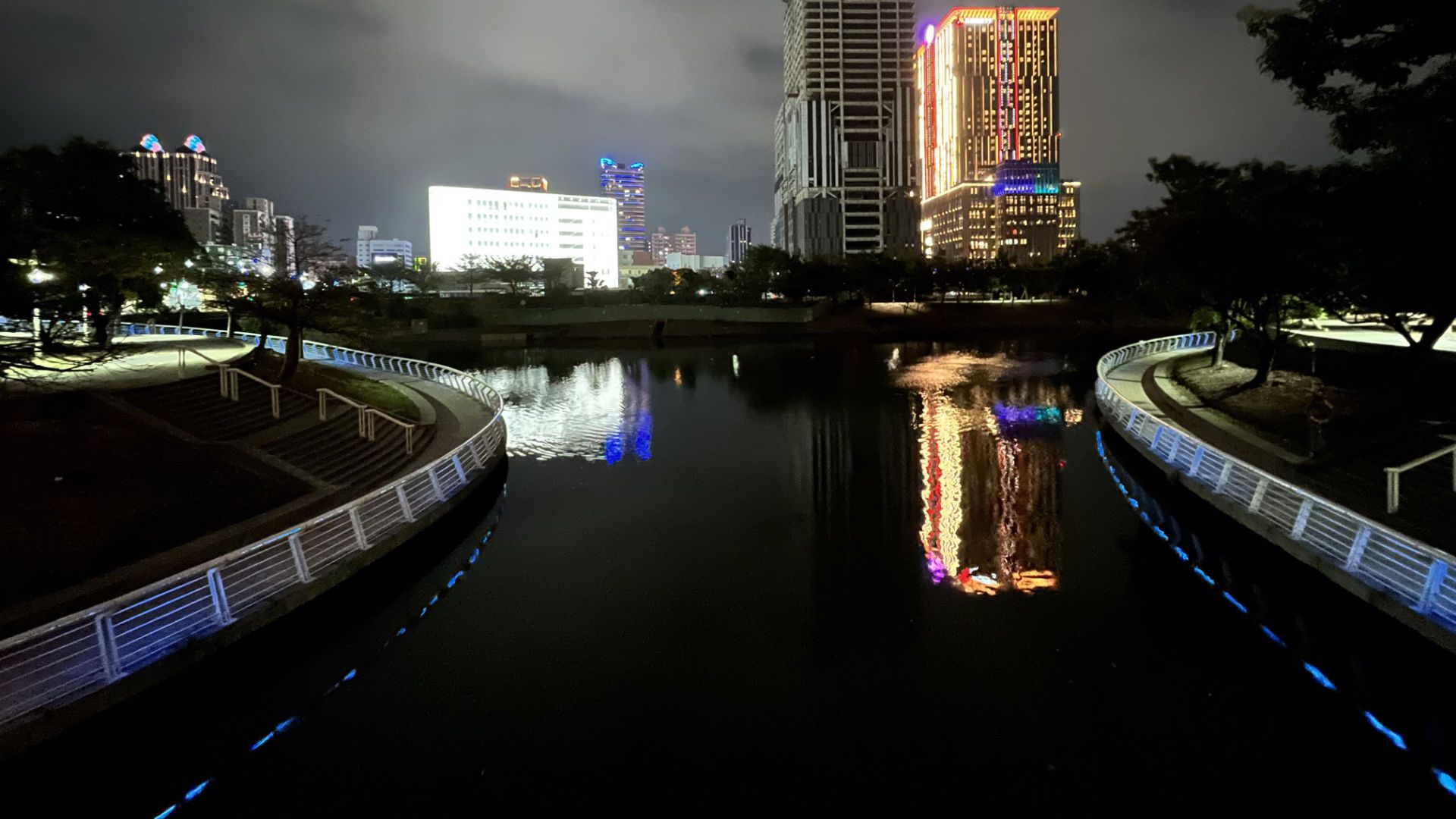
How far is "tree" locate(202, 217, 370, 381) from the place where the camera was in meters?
24.7

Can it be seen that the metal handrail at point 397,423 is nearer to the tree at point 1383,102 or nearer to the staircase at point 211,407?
the staircase at point 211,407

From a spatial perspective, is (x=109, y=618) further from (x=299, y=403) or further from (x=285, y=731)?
(x=299, y=403)

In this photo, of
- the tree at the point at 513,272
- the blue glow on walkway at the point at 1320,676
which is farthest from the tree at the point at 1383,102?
the tree at the point at 513,272

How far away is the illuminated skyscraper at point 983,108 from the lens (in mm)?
185125

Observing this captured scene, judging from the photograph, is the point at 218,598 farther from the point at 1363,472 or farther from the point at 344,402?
the point at 1363,472

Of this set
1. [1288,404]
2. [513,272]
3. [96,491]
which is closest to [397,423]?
[96,491]

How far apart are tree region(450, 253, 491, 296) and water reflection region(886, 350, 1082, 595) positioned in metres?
75.3

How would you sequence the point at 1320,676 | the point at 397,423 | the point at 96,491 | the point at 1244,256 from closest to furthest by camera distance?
the point at 1320,676, the point at 96,491, the point at 397,423, the point at 1244,256

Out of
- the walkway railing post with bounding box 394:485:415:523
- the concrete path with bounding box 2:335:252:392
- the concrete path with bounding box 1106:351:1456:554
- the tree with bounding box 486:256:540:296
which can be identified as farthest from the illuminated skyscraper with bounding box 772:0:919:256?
the walkway railing post with bounding box 394:485:415:523

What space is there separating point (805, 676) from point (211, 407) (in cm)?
1562

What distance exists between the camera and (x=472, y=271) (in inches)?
3954

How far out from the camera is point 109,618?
8.08 meters

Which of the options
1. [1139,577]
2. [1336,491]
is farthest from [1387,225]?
[1139,577]

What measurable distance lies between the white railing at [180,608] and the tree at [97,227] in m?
9.19
